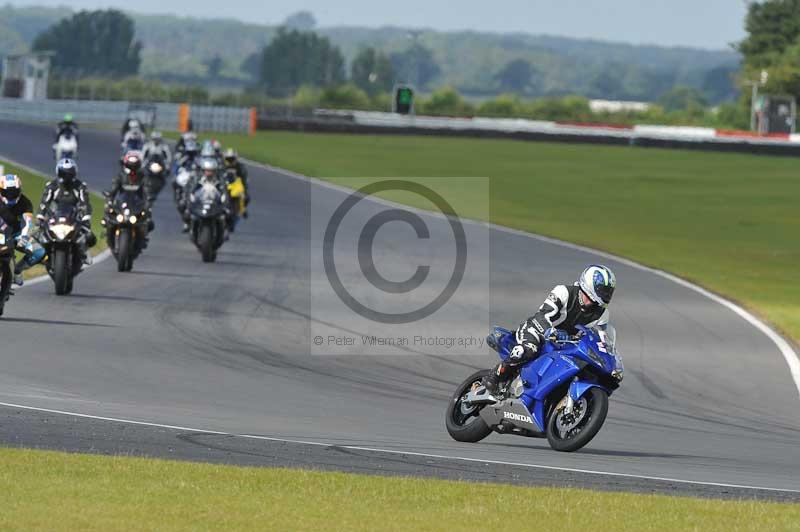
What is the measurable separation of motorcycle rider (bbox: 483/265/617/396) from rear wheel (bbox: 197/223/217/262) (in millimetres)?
16623

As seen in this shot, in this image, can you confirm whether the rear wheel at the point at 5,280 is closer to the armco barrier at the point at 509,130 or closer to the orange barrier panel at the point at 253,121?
the armco barrier at the point at 509,130

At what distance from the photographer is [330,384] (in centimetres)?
1723

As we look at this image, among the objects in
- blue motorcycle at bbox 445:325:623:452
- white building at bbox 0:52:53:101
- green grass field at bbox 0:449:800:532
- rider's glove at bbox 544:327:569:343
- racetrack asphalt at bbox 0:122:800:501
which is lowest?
racetrack asphalt at bbox 0:122:800:501

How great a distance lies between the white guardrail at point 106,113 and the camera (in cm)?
7700

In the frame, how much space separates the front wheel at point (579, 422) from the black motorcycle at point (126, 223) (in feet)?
47.6

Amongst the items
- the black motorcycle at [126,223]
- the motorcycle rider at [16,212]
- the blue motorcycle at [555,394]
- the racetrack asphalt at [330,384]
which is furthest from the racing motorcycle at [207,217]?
the blue motorcycle at [555,394]

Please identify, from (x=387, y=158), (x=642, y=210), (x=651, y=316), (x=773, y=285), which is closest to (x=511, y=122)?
(x=387, y=158)

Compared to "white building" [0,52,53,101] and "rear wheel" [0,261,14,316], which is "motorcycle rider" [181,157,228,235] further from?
"white building" [0,52,53,101]

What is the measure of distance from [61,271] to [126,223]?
391 cm

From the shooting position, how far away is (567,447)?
13250 mm

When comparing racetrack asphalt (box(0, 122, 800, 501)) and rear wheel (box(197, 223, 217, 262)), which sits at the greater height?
rear wheel (box(197, 223, 217, 262))

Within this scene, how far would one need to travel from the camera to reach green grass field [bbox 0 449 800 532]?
962cm

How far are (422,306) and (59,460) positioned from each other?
45.5 feet

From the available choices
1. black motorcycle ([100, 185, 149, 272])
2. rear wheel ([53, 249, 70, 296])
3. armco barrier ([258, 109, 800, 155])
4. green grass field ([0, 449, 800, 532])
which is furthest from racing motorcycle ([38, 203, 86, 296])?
armco barrier ([258, 109, 800, 155])
